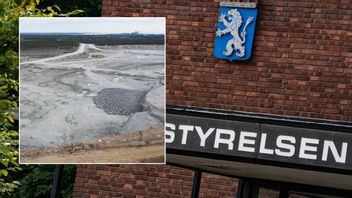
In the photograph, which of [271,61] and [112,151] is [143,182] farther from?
[112,151]

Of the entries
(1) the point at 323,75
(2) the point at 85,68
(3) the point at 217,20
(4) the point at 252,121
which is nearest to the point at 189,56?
(3) the point at 217,20

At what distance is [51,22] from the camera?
6168 millimetres

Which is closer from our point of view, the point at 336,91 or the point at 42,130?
the point at 42,130

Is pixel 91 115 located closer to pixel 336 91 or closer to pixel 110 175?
pixel 336 91

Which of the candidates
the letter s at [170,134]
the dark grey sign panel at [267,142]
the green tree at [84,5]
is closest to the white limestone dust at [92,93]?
the dark grey sign panel at [267,142]

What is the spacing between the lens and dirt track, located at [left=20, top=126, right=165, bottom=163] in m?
5.94

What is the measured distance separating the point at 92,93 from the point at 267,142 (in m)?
2.93

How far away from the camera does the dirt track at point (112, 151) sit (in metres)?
5.94

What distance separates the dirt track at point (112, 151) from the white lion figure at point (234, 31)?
22.4 ft

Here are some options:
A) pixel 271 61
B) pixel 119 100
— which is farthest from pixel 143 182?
pixel 119 100

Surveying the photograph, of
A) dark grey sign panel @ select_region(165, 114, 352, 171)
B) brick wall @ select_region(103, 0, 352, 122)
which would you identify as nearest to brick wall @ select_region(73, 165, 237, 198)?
brick wall @ select_region(103, 0, 352, 122)

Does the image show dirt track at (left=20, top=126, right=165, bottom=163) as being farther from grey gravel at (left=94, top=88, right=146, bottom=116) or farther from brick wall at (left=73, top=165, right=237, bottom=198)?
brick wall at (left=73, top=165, right=237, bottom=198)

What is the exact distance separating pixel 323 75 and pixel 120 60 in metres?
6.91

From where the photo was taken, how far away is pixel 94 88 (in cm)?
621
